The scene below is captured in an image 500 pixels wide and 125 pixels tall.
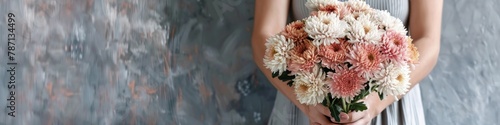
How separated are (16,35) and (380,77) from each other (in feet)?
3.04

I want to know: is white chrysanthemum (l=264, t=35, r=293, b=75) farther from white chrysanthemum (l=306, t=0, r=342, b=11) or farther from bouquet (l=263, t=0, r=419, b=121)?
white chrysanthemum (l=306, t=0, r=342, b=11)

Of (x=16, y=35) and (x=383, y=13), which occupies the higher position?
(x=383, y=13)

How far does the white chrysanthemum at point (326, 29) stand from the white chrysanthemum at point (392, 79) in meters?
0.08

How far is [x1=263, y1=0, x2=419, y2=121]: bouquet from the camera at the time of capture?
886mm

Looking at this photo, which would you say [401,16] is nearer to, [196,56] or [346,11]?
[346,11]

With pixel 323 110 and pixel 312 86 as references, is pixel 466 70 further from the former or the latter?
pixel 312 86

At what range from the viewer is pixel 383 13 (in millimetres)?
960

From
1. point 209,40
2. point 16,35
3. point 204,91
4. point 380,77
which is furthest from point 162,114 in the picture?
point 380,77

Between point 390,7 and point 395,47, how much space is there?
382 mm

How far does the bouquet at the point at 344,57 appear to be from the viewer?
2.91ft

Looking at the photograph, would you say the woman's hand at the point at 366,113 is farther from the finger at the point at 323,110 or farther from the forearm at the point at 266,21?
the forearm at the point at 266,21

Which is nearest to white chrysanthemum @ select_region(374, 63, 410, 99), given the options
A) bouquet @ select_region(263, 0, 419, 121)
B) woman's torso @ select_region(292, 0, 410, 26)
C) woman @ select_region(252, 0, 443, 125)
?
bouquet @ select_region(263, 0, 419, 121)

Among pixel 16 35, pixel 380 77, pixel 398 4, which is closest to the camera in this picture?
pixel 380 77

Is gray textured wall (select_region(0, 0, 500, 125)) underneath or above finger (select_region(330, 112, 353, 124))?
underneath
